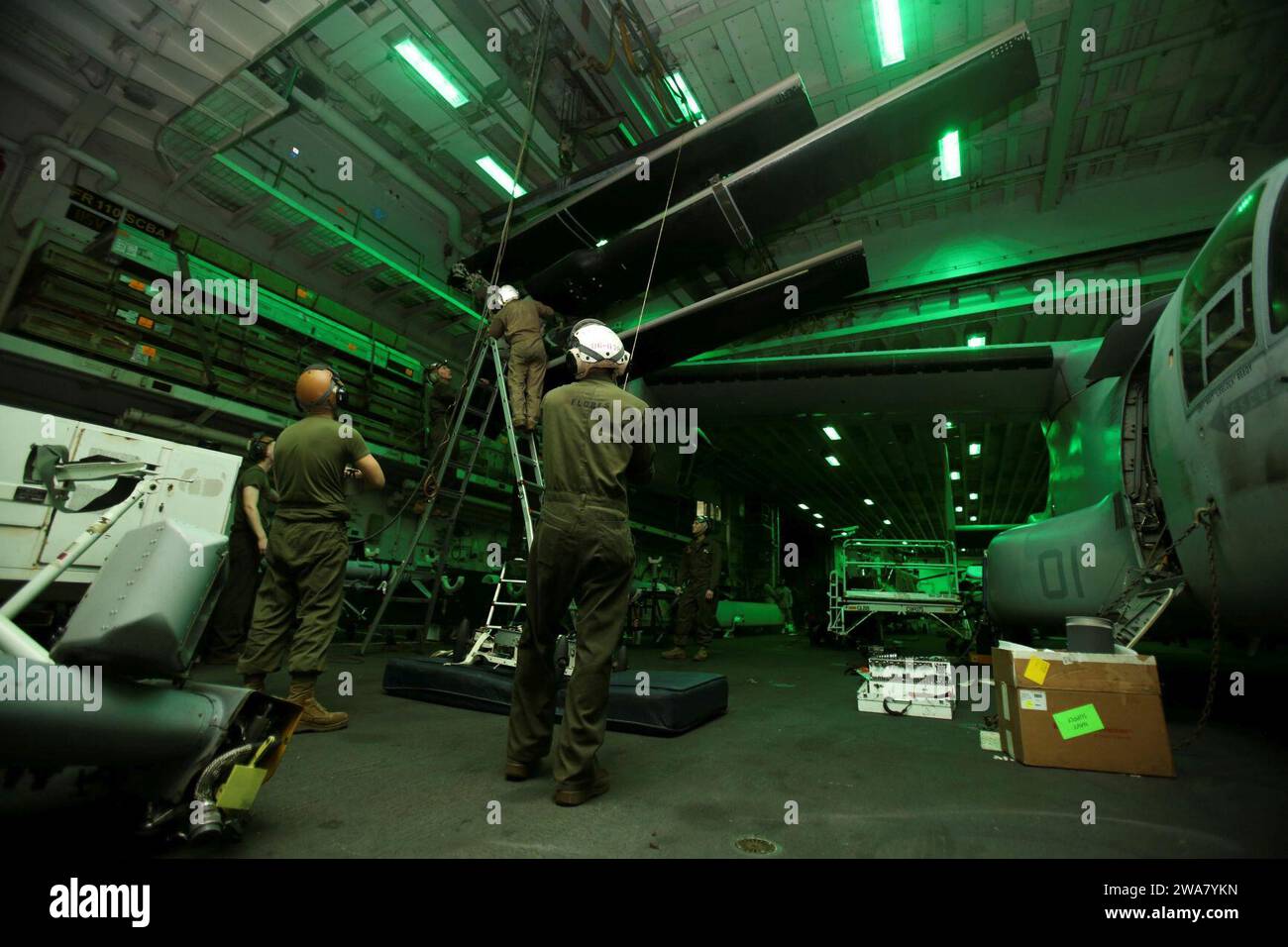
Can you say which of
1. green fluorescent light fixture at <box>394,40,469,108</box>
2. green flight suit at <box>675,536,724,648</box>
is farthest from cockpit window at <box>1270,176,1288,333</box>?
green fluorescent light fixture at <box>394,40,469,108</box>

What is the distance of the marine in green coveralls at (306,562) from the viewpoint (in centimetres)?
242

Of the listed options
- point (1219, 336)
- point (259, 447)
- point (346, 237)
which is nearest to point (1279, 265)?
point (1219, 336)

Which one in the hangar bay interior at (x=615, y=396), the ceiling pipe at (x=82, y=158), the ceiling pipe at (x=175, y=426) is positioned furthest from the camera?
the ceiling pipe at (x=175, y=426)

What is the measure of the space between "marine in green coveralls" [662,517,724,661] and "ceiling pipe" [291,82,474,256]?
5684mm

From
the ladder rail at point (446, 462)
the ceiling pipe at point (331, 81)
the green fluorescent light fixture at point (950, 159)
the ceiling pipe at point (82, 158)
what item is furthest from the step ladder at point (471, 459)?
the green fluorescent light fixture at point (950, 159)

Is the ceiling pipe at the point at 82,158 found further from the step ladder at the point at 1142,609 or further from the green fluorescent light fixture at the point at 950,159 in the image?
the step ladder at the point at 1142,609

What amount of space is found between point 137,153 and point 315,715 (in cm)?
651

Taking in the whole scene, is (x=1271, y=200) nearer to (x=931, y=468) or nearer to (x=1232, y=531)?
(x=1232, y=531)

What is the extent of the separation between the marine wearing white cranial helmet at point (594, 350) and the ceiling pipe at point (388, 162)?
5387mm

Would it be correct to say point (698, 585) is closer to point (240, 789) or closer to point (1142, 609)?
point (1142, 609)

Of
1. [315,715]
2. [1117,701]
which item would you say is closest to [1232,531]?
[1117,701]

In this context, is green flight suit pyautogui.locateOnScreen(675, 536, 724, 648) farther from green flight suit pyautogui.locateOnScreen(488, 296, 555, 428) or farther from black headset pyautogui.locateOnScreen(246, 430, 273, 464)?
black headset pyautogui.locateOnScreen(246, 430, 273, 464)

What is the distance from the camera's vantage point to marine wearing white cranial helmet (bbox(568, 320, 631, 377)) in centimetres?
222

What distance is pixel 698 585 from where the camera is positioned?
7.41 meters
